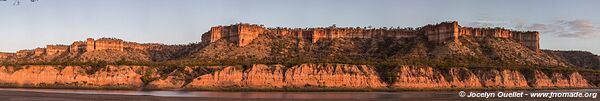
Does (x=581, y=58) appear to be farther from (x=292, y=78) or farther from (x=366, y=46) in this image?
(x=292, y=78)

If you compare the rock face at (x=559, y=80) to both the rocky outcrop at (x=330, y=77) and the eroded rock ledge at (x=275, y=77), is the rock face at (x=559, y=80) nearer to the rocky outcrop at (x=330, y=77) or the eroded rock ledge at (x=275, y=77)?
the eroded rock ledge at (x=275, y=77)

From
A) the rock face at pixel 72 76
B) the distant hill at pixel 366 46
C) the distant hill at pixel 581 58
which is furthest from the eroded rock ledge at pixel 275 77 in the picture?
the distant hill at pixel 581 58

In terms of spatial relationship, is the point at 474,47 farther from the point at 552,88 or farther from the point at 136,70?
the point at 136,70

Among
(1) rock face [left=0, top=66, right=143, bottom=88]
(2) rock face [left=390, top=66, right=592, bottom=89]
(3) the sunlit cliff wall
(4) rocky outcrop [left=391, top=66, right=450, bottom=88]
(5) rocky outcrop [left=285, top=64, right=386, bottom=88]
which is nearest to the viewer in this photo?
(5) rocky outcrop [left=285, top=64, right=386, bottom=88]

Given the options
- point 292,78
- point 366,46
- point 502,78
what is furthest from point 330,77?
point 366,46

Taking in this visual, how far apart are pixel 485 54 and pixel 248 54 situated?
1312 inches

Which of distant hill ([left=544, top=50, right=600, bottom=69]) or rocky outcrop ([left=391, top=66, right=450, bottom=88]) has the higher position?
distant hill ([left=544, top=50, right=600, bottom=69])

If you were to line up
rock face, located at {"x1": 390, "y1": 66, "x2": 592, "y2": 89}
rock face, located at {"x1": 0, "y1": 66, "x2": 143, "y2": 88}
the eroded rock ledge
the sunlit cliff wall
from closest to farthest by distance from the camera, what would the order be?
the eroded rock ledge → rock face, located at {"x1": 390, "y1": 66, "x2": 592, "y2": 89} → rock face, located at {"x1": 0, "y1": 66, "x2": 143, "y2": 88} → the sunlit cliff wall

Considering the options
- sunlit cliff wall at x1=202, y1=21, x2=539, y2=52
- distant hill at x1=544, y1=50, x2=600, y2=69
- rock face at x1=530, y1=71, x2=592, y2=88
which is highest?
sunlit cliff wall at x1=202, y1=21, x2=539, y2=52

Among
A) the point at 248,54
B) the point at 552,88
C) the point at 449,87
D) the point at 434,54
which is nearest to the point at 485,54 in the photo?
the point at 434,54

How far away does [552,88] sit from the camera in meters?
68.6

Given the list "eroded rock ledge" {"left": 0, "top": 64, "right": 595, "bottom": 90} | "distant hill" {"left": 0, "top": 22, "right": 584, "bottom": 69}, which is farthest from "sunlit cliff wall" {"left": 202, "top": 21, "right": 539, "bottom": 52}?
"eroded rock ledge" {"left": 0, "top": 64, "right": 595, "bottom": 90}

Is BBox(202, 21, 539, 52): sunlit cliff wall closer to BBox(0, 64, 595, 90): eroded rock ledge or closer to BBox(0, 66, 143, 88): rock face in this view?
BBox(0, 64, 595, 90): eroded rock ledge

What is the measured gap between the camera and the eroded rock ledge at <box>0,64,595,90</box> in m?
62.4
